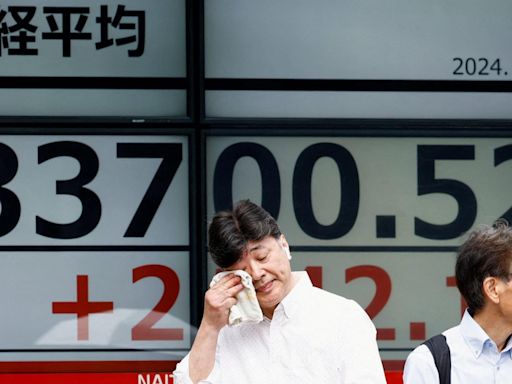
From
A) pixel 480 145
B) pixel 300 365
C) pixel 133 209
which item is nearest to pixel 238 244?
pixel 300 365

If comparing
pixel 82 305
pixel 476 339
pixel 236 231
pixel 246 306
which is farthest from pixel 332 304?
pixel 82 305

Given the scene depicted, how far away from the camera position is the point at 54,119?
559 centimetres

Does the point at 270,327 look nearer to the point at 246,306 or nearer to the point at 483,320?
the point at 246,306

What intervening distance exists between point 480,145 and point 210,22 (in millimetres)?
1454

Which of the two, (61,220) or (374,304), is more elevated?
(61,220)

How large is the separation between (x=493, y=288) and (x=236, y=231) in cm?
80

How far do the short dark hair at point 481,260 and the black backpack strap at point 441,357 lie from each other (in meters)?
0.17

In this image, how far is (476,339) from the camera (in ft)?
11.5

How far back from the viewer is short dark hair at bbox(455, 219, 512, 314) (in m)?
3.53

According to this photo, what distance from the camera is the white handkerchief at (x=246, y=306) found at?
342cm

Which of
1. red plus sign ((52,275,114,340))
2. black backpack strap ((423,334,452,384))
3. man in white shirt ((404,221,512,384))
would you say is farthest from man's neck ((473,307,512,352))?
red plus sign ((52,275,114,340))

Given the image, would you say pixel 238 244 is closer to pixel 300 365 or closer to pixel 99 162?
pixel 300 365

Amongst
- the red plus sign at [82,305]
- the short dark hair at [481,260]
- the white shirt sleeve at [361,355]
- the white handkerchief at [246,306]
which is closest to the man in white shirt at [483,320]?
the short dark hair at [481,260]

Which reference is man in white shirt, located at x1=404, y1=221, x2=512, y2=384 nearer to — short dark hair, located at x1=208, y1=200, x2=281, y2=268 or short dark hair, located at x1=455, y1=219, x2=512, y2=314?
short dark hair, located at x1=455, y1=219, x2=512, y2=314
